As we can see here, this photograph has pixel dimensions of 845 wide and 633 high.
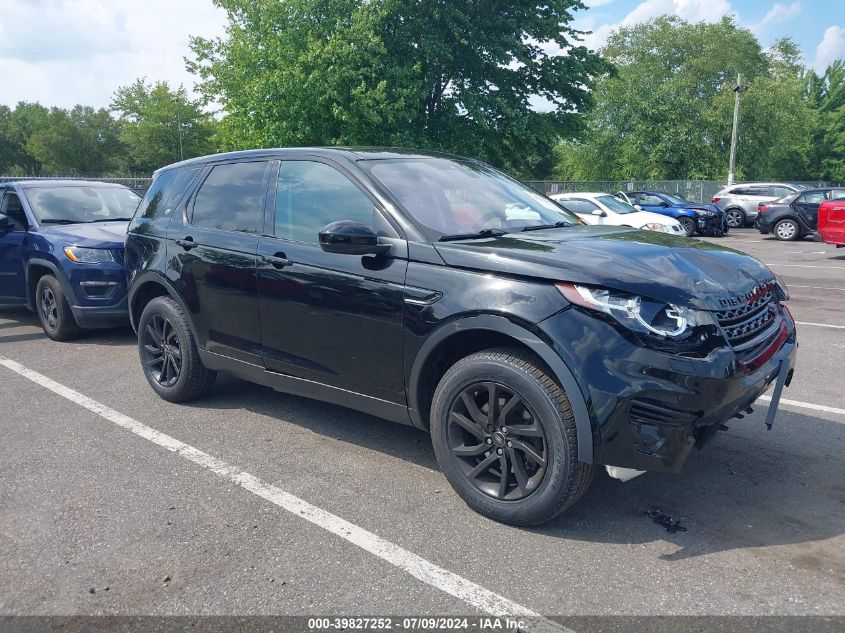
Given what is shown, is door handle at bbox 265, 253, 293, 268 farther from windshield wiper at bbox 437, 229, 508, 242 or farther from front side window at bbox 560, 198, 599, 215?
front side window at bbox 560, 198, 599, 215

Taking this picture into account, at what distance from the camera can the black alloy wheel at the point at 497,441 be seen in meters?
3.32

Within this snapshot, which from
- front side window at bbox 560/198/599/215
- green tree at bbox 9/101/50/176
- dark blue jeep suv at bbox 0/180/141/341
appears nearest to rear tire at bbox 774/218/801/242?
front side window at bbox 560/198/599/215

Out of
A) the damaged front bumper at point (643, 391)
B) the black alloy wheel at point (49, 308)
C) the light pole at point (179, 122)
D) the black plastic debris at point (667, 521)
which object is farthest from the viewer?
the light pole at point (179, 122)

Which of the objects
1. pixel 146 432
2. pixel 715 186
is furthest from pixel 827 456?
pixel 715 186

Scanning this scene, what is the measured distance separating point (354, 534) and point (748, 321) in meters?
2.10

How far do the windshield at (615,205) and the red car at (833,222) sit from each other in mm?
4590

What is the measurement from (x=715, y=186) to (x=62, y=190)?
3797 cm

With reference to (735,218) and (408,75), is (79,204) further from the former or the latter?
(735,218)

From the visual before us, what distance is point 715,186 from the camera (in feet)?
131

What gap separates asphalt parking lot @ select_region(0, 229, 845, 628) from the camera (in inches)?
112

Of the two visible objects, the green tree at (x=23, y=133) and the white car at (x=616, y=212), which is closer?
the white car at (x=616, y=212)

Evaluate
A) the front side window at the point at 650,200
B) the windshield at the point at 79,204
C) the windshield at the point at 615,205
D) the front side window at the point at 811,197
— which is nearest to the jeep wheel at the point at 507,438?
the windshield at the point at 79,204

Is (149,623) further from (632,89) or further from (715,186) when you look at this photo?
(632,89)

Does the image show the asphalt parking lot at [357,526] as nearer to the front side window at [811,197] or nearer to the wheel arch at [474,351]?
the wheel arch at [474,351]
